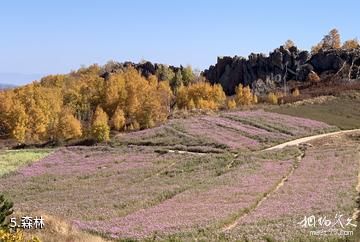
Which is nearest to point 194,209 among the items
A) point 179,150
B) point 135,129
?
point 179,150

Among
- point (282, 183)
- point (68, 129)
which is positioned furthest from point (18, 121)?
point (282, 183)

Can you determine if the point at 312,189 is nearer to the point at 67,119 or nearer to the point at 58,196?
the point at 58,196

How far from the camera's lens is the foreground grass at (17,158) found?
48000 millimetres

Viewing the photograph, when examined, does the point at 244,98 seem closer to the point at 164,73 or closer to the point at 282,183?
the point at 164,73

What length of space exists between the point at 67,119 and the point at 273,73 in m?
80.6

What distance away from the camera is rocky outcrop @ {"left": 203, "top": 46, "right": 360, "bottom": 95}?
426 ft

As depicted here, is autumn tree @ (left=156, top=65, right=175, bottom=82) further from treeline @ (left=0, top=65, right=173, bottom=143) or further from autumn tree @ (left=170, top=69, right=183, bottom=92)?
treeline @ (left=0, top=65, right=173, bottom=143)

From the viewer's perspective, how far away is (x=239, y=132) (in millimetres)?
59062

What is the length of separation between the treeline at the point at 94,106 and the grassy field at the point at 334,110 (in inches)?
741

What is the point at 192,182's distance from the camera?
117 ft

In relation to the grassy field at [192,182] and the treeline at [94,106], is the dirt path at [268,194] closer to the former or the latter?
the grassy field at [192,182]

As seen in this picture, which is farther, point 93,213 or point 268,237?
point 93,213

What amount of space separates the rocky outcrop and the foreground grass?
253 ft

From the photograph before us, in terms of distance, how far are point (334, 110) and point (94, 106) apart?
4544cm
